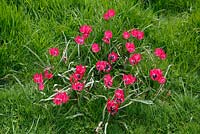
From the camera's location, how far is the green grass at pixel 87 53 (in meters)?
3.00

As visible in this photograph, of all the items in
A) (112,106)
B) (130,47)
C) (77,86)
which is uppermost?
(130,47)

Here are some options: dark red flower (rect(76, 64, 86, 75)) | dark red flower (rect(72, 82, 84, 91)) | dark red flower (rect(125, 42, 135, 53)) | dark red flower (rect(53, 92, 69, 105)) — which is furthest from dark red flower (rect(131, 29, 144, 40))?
dark red flower (rect(53, 92, 69, 105))

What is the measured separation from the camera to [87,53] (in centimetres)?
331

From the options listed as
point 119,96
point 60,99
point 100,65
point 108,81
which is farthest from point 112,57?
point 60,99

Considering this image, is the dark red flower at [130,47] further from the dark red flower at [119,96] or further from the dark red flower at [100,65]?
the dark red flower at [119,96]

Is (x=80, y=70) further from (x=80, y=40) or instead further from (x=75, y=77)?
(x=80, y=40)

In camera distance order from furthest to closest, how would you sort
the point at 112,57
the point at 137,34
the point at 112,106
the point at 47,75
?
the point at 137,34
the point at 112,57
the point at 47,75
the point at 112,106

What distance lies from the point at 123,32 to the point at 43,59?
0.59 metres

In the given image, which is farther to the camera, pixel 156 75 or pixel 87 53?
pixel 87 53

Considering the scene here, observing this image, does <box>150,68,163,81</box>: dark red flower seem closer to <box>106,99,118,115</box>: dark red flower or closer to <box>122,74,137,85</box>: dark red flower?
<box>122,74,137,85</box>: dark red flower

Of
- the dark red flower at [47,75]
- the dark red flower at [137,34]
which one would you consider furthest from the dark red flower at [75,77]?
the dark red flower at [137,34]

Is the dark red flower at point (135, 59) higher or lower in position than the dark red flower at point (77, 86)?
higher

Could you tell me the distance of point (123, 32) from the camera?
3432mm

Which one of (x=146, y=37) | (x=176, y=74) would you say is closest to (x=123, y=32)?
(x=146, y=37)
